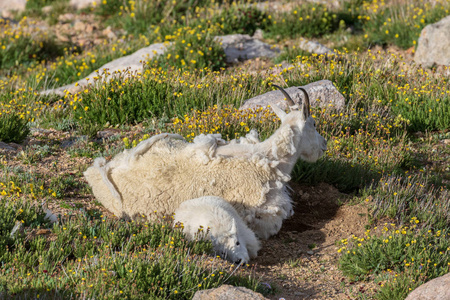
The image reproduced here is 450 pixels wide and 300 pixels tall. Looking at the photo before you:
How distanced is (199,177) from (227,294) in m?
2.11

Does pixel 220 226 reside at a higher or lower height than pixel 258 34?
higher

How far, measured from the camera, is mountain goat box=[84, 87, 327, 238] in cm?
655

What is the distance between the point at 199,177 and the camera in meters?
6.59

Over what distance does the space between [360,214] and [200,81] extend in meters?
4.74

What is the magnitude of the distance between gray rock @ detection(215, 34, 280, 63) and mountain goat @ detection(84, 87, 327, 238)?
7.69 m

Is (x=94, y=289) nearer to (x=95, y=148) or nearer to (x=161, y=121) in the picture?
(x=95, y=148)

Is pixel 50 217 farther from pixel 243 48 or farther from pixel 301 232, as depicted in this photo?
pixel 243 48

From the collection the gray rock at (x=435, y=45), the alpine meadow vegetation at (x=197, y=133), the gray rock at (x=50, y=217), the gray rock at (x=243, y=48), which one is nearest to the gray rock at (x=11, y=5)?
the alpine meadow vegetation at (x=197, y=133)

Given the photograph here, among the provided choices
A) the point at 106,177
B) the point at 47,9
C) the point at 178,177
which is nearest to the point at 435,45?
the point at 178,177

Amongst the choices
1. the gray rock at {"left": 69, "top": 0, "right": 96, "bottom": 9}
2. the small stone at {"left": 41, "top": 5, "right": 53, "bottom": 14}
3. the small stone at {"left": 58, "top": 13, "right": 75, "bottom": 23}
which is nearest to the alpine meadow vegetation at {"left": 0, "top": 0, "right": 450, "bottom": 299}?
the small stone at {"left": 58, "top": 13, "right": 75, "bottom": 23}

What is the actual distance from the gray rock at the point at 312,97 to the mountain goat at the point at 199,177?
111 inches

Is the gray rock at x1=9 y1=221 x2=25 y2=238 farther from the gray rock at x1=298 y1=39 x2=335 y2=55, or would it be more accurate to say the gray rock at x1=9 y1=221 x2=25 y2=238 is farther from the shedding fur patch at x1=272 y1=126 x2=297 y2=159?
the gray rock at x1=298 y1=39 x2=335 y2=55

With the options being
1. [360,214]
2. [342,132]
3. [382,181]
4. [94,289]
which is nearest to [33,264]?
[94,289]

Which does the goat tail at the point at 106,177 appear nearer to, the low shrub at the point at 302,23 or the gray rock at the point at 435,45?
the gray rock at the point at 435,45
